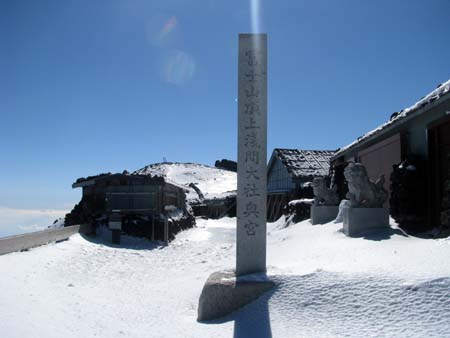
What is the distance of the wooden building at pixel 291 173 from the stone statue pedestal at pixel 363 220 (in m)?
11.3

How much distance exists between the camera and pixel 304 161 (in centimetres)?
2398

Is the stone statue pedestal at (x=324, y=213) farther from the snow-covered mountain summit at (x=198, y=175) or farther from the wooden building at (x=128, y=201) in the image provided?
the snow-covered mountain summit at (x=198, y=175)

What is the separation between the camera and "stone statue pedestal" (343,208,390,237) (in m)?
8.64

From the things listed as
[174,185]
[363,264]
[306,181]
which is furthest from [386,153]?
[174,185]

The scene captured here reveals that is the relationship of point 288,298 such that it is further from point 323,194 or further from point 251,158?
point 323,194

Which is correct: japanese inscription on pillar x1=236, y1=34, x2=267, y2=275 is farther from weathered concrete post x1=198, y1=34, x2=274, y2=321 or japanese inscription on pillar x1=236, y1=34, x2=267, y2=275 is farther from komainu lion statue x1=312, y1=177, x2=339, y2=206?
komainu lion statue x1=312, y1=177, x2=339, y2=206

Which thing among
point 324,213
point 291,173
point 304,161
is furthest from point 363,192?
point 304,161

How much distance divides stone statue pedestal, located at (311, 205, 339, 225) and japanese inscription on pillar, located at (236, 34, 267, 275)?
20.6 ft

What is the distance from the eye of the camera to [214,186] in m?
49.0

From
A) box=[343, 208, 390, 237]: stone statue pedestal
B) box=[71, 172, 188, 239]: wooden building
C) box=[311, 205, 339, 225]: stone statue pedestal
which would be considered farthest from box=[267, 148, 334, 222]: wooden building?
box=[343, 208, 390, 237]: stone statue pedestal

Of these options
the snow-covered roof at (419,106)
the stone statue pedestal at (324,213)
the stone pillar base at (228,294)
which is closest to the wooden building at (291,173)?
the stone statue pedestal at (324,213)

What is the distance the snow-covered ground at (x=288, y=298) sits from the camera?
4523mm

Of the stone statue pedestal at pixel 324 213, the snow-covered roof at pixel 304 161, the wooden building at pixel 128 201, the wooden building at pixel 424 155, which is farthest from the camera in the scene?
the snow-covered roof at pixel 304 161

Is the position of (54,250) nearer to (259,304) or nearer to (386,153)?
(259,304)
